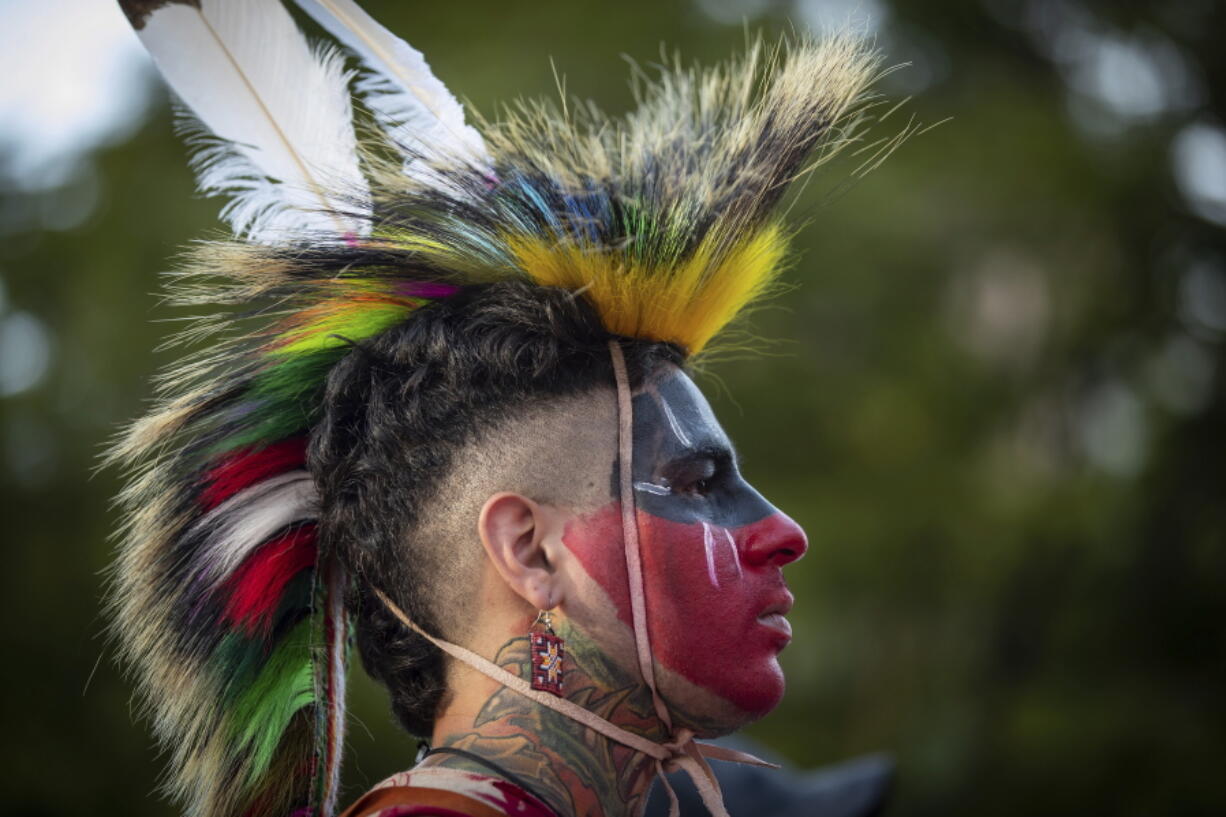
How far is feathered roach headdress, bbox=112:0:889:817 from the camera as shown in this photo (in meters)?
2.77

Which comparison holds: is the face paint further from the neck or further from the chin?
the neck

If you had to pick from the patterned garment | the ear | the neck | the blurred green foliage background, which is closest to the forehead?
the ear

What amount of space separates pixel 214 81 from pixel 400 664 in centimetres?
158

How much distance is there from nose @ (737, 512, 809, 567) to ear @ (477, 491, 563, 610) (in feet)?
1.36

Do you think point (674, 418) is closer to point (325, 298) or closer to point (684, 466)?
point (684, 466)

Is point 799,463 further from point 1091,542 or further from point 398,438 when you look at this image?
point 398,438

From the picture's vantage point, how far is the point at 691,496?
8.71 ft

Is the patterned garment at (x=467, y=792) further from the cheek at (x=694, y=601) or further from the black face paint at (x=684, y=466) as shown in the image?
the black face paint at (x=684, y=466)

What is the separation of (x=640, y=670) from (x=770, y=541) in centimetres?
39

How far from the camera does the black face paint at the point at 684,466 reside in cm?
262

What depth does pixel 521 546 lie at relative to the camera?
2.56m

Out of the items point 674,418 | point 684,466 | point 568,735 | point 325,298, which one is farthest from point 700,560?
point 325,298

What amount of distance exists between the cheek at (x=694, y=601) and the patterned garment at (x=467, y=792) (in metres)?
0.39

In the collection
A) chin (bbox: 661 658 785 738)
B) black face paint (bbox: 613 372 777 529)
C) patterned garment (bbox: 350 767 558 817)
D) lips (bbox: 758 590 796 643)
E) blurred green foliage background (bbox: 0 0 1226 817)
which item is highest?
black face paint (bbox: 613 372 777 529)
